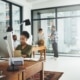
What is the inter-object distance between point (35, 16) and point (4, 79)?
7.20m

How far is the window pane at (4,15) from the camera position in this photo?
6585mm

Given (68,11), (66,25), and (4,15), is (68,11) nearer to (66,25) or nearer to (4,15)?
(66,25)

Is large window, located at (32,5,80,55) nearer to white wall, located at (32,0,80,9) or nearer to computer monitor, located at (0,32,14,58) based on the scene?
white wall, located at (32,0,80,9)

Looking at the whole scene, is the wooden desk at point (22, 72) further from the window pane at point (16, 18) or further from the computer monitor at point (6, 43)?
the window pane at point (16, 18)

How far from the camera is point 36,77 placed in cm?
387

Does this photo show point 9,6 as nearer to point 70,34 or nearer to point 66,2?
point 66,2

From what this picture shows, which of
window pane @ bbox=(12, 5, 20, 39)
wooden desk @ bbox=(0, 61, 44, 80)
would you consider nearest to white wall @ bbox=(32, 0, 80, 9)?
window pane @ bbox=(12, 5, 20, 39)

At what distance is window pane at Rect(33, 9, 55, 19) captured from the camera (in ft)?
27.0

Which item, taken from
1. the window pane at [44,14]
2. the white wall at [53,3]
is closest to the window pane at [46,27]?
the window pane at [44,14]

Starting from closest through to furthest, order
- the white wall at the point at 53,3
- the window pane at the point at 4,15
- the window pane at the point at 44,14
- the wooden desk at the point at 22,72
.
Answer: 1. the wooden desk at the point at 22,72
2. the window pane at the point at 4,15
3. the white wall at the point at 53,3
4. the window pane at the point at 44,14

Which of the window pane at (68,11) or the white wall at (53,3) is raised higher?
the white wall at (53,3)

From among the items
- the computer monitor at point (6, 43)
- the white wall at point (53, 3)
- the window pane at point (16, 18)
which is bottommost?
the computer monitor at point (6, 43)

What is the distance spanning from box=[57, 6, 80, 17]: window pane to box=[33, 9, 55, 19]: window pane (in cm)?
39

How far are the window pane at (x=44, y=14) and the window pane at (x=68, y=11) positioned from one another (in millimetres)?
392
